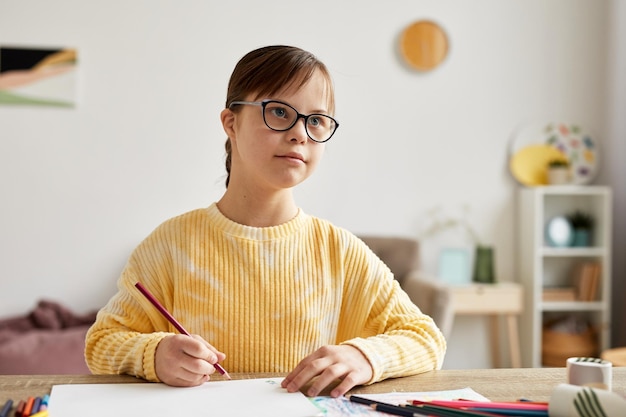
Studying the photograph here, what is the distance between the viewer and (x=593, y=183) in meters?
4.21

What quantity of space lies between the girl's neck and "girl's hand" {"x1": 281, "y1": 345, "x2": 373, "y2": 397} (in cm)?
30

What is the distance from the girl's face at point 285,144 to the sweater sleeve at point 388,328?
18 cm

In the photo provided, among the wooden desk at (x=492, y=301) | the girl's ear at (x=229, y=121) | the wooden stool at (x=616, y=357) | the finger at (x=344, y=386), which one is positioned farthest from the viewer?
the wooden desk at (x=492, y=301)

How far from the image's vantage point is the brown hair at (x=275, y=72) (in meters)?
1.13

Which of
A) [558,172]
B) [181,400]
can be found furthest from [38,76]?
[181,400]

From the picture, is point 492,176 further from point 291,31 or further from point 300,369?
point 300,369

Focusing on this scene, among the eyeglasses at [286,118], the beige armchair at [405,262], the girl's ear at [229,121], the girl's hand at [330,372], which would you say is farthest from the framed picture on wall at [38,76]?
the girl's hand at [330,372]

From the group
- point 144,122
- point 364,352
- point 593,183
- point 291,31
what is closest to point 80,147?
point 144,122

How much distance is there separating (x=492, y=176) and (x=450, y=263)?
55 cm

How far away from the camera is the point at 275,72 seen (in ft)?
3.72

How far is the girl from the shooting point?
1.11 meters

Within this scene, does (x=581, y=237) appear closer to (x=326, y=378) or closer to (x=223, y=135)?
(x=223, y=135)

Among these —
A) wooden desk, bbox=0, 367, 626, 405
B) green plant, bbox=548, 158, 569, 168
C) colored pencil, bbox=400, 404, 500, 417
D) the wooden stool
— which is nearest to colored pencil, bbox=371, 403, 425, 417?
colored pencil, bbox=400, 404, 500, 417

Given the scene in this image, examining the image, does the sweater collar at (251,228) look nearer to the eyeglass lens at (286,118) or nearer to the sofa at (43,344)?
the eyeglass lens at (286,118)
